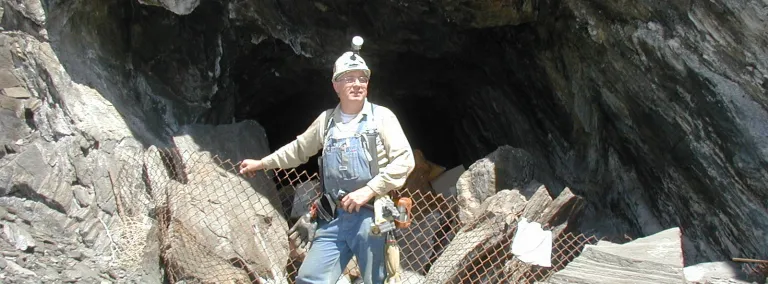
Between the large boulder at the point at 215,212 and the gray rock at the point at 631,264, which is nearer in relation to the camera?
the gray rock at the point at 631,264

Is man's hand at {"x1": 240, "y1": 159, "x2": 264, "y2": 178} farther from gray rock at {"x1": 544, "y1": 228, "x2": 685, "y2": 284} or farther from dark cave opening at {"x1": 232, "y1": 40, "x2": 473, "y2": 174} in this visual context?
dark cave opening at {"x1": 232, "y1": 40, "x2": 473, "y2": 174}

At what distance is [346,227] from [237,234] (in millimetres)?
2306

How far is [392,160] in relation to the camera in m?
4.97

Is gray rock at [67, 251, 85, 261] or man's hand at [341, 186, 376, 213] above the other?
gray rock at [67, 251, 85, 261]

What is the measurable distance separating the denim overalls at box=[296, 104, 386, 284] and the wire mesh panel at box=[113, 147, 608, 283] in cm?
159

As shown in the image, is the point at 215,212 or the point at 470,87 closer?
the point at 215,212

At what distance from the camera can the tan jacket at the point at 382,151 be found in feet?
15.9

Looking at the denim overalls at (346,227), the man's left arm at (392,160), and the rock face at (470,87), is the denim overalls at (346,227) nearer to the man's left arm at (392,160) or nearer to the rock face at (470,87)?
the man's left arm at (392,160)

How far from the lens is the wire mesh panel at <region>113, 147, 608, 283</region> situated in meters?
6.41

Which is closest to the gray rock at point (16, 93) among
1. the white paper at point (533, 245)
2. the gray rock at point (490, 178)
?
the gray rock at point (490, 178)

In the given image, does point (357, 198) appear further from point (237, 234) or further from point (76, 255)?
point (76, 255)

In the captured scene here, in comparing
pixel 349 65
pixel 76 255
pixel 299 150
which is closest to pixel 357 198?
pixel 299 150

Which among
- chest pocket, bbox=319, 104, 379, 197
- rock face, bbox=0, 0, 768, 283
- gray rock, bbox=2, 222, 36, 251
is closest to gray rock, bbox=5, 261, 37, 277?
gray rock, bbox=2, 222, 36, 251

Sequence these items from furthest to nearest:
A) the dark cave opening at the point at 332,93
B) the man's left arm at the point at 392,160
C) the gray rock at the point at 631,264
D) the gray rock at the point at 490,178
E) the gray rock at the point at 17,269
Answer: the dark cave opening at the point at 332,93 < the gray rock at the point at 490,178 < the gray rock at the point at 17,269 < the gray rock at the point at 631,264 < the man's left arm at the point at 392,160
